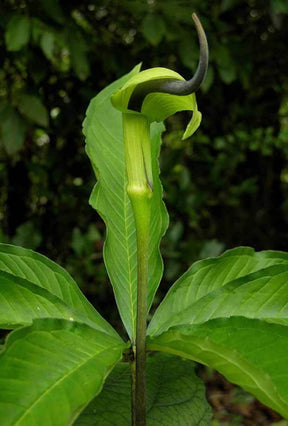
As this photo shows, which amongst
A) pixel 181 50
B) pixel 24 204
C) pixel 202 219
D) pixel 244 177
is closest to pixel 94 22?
pixel 181 50

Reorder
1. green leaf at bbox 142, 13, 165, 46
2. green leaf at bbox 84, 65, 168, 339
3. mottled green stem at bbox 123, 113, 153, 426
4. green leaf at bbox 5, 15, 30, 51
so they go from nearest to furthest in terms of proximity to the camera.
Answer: mottled green stem at bbox 123, 113, 153, 426
green leaf at bbox 84, 65, 168, 339
green leaf at bbox 5, 15, 30, 51
green leaf at bbox 142, 13, 165, 46

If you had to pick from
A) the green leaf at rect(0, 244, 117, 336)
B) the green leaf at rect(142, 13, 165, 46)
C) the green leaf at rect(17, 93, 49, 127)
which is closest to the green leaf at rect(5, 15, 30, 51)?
the green leaf at rect(17, 93, 49, 127)

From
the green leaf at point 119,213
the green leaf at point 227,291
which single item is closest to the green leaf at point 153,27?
A: the green leaf at point 119,213

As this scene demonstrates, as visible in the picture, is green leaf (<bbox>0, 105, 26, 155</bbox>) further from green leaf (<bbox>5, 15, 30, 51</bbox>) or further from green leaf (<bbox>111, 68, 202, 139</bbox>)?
green leaf (<bbox>111, 68, 202, 139</bbox>)

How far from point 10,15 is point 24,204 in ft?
2.27

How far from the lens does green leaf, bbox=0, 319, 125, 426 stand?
39 centimetres

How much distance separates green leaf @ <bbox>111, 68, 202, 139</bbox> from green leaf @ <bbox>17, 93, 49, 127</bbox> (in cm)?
107

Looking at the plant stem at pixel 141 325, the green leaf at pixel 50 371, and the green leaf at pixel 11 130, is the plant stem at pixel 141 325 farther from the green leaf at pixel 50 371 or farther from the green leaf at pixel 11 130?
the green leaf at pixel 11 130

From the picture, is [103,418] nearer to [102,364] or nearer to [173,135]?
[102,364]

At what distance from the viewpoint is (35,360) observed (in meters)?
0.43

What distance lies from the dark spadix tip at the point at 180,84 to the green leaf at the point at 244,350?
0.19m

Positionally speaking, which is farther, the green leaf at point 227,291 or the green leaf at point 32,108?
the green leaf at point 32,108

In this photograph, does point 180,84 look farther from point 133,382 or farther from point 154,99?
point 133,382

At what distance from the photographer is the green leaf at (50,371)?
394 millimetres
